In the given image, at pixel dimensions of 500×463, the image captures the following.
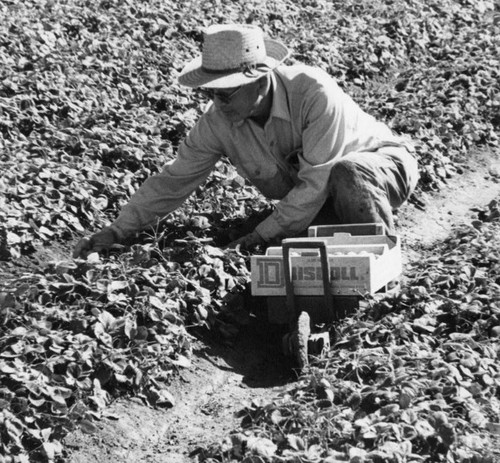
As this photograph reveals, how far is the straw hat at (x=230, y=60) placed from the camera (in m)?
5.71

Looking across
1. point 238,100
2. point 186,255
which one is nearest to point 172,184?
point 186,255

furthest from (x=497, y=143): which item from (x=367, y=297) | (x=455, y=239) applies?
(x=367, y=297)

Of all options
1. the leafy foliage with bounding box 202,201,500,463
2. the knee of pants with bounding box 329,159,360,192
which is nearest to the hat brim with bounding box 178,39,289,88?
the knee of pants with bounding box 329,159,360,192

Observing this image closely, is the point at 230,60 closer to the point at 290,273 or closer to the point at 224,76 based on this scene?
the point at 224,76

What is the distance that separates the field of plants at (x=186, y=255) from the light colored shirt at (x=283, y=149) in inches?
9.6

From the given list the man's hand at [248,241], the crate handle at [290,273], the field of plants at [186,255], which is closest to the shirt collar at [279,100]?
the man's hand at [248,241]

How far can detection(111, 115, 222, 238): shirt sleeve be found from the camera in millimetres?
6211

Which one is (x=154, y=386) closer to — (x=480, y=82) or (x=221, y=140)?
(x=221, y=140)

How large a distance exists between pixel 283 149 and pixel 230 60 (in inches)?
25.6

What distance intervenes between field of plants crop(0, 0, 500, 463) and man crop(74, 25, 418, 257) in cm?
26

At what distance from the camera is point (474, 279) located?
222 inches

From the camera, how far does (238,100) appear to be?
19.1 feet

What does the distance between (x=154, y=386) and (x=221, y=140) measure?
1.62m

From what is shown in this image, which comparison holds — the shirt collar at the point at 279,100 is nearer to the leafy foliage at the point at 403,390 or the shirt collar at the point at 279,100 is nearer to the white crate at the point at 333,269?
the white crate at the point at 333,269
